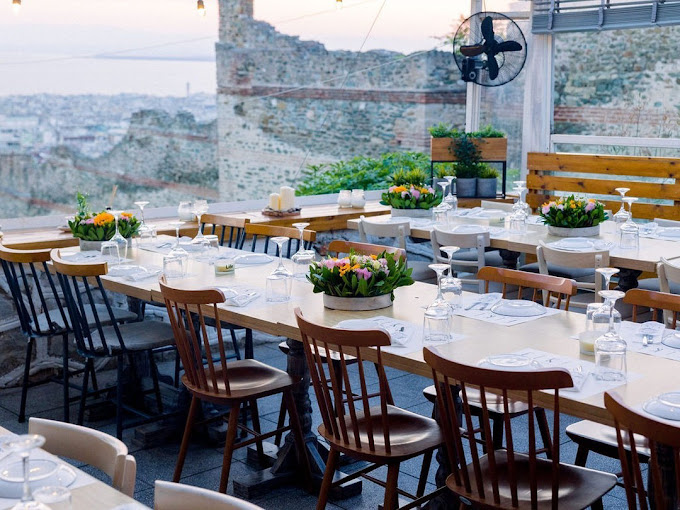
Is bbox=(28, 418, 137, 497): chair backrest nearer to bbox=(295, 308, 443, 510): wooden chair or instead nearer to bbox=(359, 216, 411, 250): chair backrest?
bbox=(295, 308, 443, 510): wooden chair

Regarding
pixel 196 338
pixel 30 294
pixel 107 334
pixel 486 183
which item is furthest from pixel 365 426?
pixel 486 183

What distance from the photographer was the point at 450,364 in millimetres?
2748

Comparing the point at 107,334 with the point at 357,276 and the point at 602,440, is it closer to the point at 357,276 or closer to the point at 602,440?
the point at 357,276

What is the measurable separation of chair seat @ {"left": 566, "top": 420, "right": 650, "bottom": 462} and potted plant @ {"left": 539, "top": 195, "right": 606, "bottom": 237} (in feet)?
9.28

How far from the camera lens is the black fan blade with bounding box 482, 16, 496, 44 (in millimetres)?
7859

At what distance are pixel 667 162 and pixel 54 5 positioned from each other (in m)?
4.81

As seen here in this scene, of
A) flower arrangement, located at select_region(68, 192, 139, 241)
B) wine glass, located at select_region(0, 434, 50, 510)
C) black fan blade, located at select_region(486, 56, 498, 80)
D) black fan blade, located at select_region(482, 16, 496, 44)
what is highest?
black fan blade, located at select_region(482, 16, 496, 44)

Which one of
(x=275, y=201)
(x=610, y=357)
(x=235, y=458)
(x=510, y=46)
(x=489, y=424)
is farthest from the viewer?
(x=510, y=46)

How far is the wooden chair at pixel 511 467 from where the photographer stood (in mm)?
2623

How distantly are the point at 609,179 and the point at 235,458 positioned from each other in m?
4.86

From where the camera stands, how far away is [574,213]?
19.4 feet

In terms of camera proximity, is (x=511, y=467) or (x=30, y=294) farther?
(x=30, y=294)

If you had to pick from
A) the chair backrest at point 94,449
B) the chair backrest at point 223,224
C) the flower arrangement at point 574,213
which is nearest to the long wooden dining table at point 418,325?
the chair backrest at point 223,224

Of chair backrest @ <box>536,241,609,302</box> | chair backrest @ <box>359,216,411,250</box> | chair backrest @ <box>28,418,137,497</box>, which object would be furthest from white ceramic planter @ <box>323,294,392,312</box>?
chair backrest @ <box>359,216,411,250</box>
